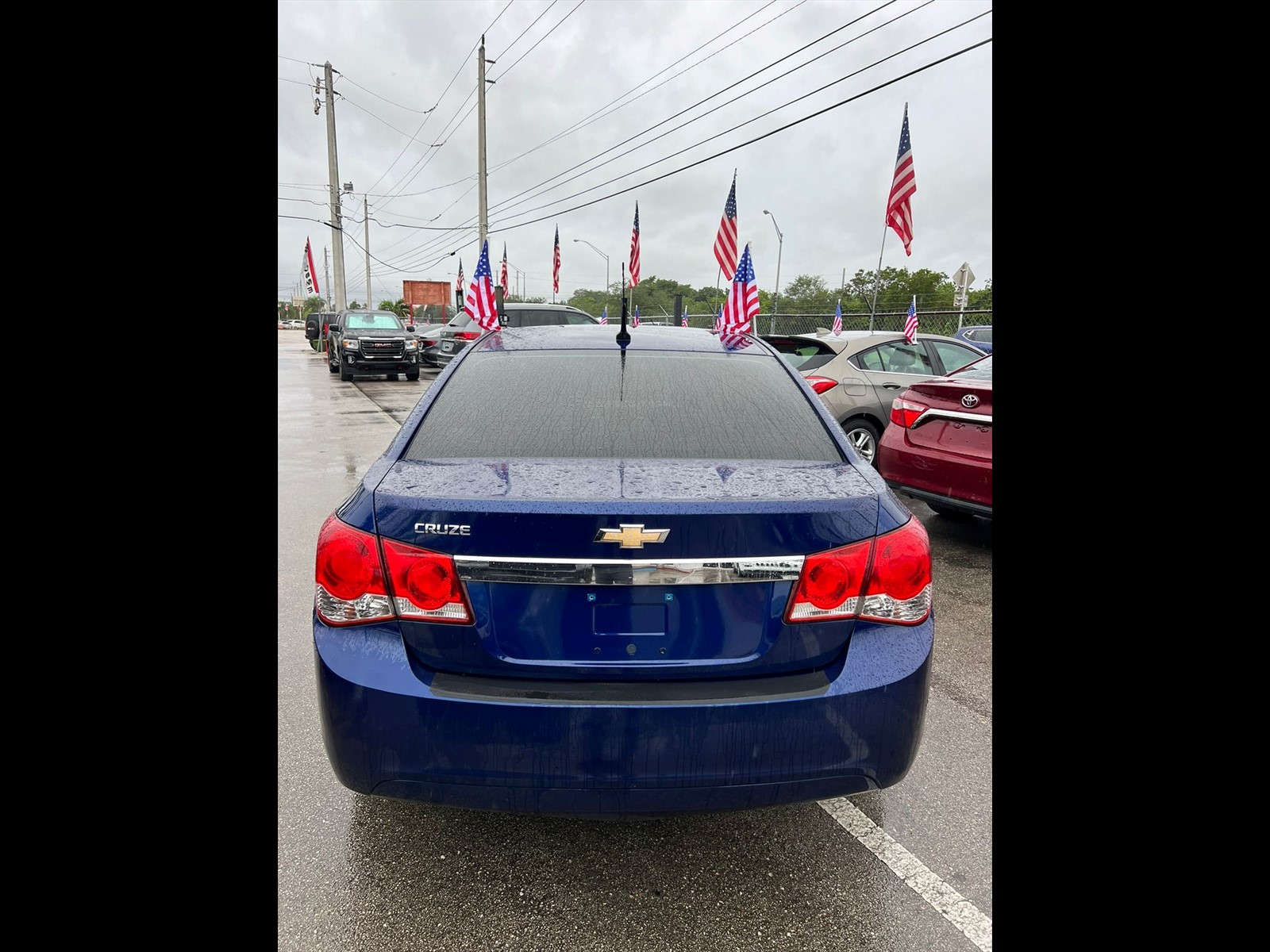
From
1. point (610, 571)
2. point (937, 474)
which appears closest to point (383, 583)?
point (610, 571)

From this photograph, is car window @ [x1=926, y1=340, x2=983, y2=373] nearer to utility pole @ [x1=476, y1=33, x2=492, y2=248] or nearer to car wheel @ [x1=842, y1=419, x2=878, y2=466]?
car wheel @ [x1=842, y1=419, x2=878, y2=466]

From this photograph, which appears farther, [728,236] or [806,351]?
[728,236]

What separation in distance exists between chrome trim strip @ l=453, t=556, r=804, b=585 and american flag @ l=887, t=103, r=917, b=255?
15232 millimetres

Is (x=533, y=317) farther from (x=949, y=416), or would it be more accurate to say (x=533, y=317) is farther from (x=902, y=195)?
(x=949, y=416)

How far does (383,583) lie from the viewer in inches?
72.1

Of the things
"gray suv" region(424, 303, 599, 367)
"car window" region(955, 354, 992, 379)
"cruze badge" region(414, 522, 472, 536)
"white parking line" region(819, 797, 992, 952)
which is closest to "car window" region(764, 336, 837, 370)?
"car window" region(955, 354, 992, 379)

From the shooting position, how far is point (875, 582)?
1903 millimetres

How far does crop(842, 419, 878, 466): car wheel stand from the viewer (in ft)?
25.5

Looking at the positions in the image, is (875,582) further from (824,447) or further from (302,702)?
(302,702)

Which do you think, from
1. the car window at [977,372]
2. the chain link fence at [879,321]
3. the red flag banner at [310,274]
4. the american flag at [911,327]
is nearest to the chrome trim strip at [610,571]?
the car window at [977,372]

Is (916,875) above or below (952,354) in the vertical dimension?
below

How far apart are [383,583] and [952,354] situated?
7.92m
